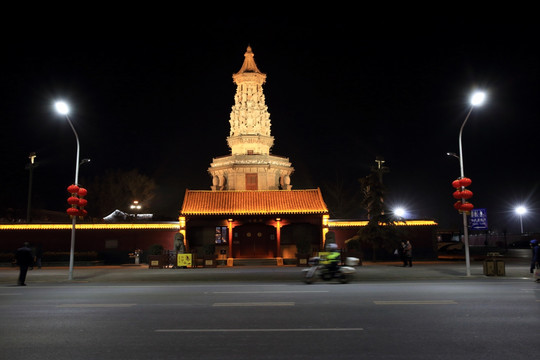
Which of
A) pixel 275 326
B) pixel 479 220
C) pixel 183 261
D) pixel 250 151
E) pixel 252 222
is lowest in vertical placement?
pixel 275 326

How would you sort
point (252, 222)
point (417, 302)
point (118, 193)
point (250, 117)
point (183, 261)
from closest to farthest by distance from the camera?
1. point (417, 302)
2. point (183, 261)
3. point (252, 222)
4. point (250, 117)
5. point (118, 193)

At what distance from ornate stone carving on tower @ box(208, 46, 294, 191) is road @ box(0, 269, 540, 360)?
3628 cm

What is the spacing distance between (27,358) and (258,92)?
166ft

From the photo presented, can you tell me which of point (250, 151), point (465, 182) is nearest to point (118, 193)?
point (250, 151)

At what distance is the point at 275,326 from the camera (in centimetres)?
921

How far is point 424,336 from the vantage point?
819 centimetres

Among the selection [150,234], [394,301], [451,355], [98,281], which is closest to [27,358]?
[451,355]

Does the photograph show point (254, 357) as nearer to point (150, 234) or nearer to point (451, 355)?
point (451, 355)

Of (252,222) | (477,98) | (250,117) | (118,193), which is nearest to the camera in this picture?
(477,98)

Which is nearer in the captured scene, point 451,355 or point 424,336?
point 451,355

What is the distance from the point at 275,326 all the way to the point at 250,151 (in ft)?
145

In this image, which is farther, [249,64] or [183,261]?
[249,64]

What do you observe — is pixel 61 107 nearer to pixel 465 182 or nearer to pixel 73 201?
pixel 73 201

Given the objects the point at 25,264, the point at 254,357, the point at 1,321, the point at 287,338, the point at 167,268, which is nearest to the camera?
the point at 254,357
